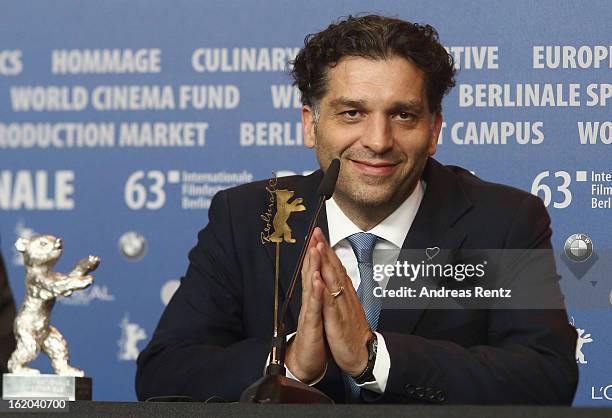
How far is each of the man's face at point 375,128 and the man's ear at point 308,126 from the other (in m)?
0.10

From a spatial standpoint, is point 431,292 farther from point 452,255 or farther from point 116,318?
point 116,318

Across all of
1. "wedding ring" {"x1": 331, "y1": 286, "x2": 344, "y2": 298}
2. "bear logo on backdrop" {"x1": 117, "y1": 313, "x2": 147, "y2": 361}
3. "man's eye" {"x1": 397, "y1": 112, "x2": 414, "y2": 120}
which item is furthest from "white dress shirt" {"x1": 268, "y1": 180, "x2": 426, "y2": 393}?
"bear logo on backdrop" {"x1": 117, "y1": 313, "x2": 147, "y2": 361}

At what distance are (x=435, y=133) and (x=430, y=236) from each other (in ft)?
0.84

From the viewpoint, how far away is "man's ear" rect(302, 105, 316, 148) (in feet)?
10.0

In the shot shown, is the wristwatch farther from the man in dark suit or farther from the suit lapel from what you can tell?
the suit lapel

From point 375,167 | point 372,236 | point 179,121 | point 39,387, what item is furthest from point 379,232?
point 39,387

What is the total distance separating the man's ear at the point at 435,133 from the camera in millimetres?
2979

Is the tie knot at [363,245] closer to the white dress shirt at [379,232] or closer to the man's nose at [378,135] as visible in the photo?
the white dress shirt at [379,232]

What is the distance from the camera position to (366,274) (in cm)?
293

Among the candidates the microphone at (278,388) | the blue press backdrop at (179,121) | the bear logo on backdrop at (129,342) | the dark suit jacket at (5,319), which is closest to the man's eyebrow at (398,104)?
the blue press backdrop at (179,121)

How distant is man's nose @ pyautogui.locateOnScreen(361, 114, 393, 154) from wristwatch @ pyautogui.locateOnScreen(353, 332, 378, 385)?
51 cm

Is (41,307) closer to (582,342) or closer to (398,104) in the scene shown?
→ (398,104)

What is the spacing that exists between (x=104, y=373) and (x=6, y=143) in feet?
2.27

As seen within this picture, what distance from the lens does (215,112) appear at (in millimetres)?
Answer: 3361
